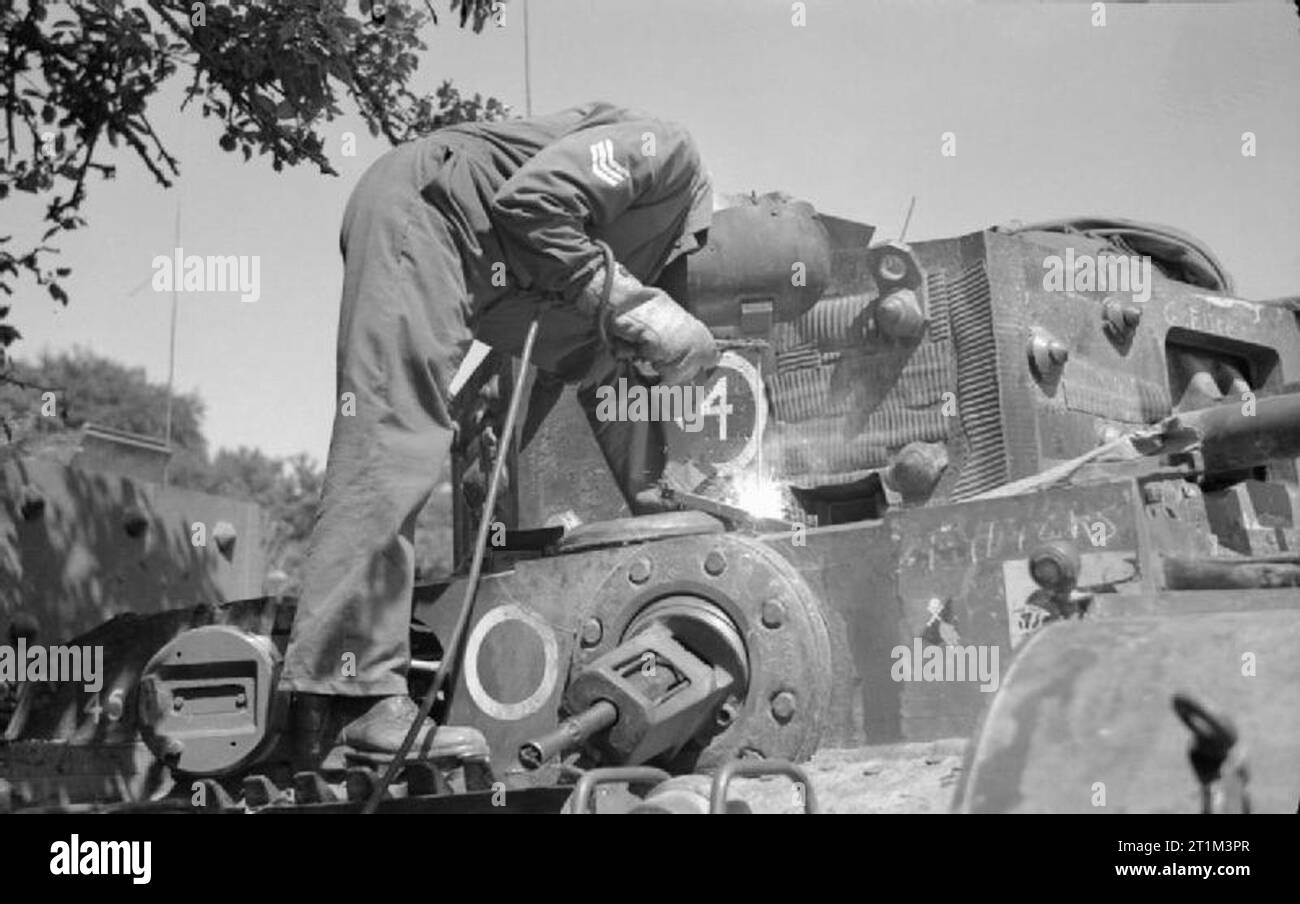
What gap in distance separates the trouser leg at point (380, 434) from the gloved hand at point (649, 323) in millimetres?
320

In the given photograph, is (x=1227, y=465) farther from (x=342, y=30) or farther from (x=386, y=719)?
(x=342, y=30)

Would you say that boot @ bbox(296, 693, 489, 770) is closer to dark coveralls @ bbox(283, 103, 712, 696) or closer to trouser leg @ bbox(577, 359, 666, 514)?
dark coveralls @ bbox(283, 103, 712, 696)

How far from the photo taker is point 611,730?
3.52 m

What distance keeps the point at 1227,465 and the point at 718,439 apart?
1.38 m

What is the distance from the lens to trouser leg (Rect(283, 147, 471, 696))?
362cm

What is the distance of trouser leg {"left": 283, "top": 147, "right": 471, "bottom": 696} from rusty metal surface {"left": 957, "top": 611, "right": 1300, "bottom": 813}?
1.60 metres

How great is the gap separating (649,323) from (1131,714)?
1.93m

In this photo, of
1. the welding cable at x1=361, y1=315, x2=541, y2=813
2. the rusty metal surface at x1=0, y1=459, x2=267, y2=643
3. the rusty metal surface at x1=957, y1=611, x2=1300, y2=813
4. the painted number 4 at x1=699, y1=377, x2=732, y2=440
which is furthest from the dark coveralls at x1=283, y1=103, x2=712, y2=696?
the rusty metal surface at x1=0, y1=459, x2=267, y2=643

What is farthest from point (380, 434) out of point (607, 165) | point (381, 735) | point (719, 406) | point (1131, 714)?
point (1131, 714)

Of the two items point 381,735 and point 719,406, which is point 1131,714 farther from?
point 719,406

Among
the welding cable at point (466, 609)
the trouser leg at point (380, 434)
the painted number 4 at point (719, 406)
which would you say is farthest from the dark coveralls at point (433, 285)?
the painted number 4 at point (719, 406)

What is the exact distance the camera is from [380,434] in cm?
373
